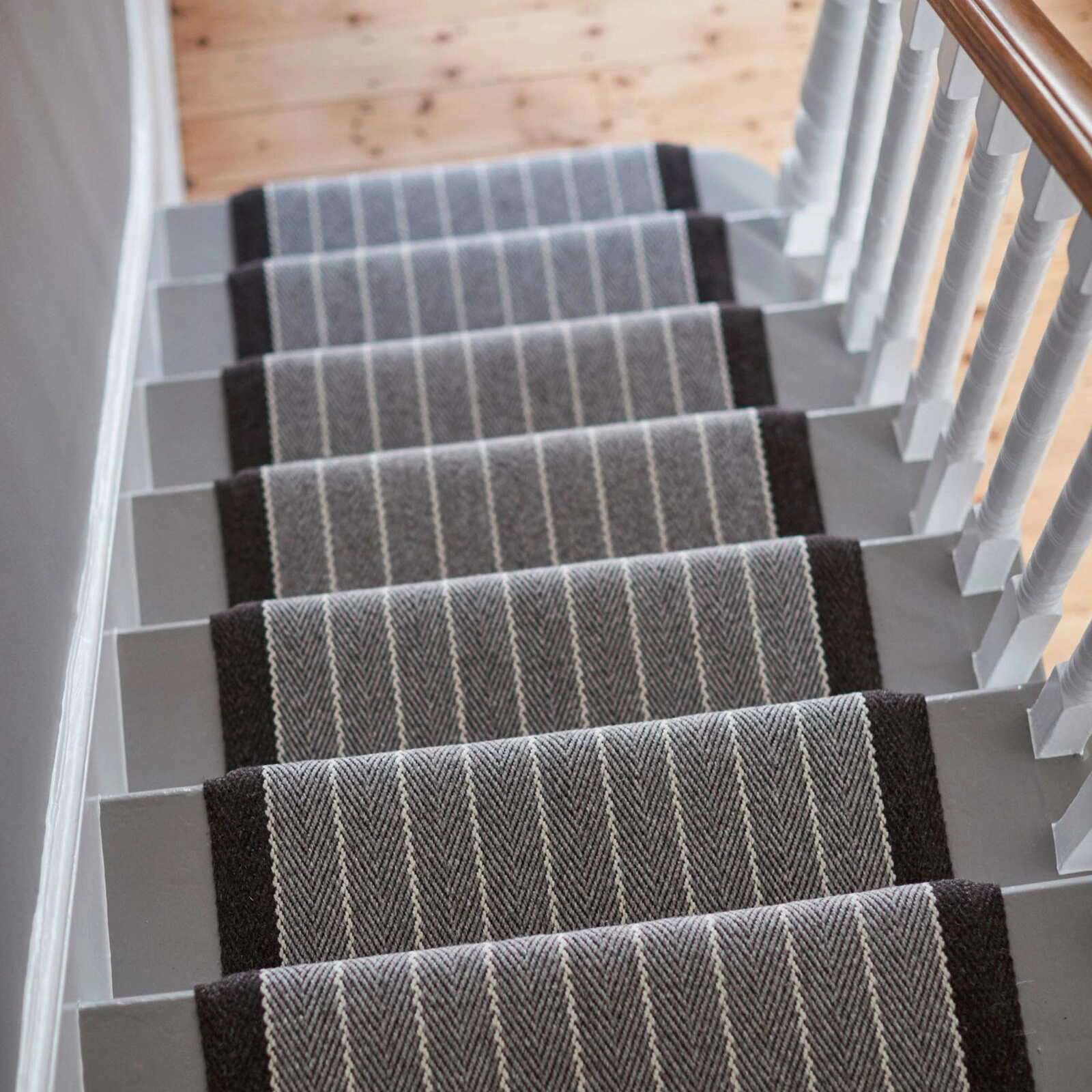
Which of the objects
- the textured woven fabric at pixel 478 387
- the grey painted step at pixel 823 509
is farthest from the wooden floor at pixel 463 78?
the grey painted step at pixel 823 509

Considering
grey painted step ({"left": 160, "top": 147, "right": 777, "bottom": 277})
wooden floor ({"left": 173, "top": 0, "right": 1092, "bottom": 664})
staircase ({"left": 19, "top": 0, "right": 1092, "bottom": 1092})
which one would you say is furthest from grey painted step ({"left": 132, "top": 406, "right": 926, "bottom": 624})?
wooden floor ({"left": 173, "top": 0, "right": 1092, "bottom": 664})

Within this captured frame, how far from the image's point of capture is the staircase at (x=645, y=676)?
1440 millimetres

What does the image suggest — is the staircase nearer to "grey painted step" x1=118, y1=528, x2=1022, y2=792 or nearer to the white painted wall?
"grey painted step" x1=118, y1=528, x2=1022, y2=792

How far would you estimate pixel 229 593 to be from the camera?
6.88 ft

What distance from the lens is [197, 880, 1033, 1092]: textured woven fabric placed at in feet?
4.65

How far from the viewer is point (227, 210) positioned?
291 centimetres

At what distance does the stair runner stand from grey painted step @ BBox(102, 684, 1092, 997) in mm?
32

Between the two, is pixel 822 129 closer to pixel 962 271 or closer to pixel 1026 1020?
pixel 962 271

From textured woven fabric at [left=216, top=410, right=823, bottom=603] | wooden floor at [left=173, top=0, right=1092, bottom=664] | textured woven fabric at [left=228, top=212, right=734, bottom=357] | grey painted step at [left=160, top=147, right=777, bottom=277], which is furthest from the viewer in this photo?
wooden floor at [left=173, top=0, right=1092, bottom=664]

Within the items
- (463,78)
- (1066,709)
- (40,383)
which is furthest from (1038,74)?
(463,78)

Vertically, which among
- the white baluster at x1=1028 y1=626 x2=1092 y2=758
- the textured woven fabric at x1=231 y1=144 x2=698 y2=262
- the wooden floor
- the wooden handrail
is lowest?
the wooden floor

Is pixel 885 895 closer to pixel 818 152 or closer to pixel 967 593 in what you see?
pixel 967 593

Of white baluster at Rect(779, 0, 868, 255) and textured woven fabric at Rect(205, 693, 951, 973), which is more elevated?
white baluster at Rect(779, 0, 868, 255)

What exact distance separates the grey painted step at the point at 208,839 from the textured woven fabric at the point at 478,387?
2.65ft
